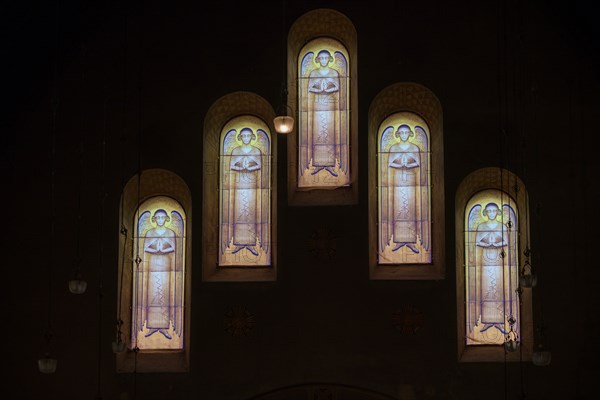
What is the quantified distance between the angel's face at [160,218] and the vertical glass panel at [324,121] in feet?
7.77

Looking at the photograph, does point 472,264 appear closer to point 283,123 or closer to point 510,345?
point 510,345

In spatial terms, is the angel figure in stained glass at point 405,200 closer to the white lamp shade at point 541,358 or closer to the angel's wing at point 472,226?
Answer: the angel's wing at point 472,226

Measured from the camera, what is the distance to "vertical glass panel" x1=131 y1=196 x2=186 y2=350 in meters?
18.4

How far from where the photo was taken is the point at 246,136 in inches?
744

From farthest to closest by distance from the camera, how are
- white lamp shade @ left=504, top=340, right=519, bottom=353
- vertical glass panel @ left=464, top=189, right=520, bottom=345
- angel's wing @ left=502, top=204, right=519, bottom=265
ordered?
1. angel's wing @ left=502, top=204, right=519, bottom=265
2. vertical glass panel @ left=464, top=189, right=520, bottom=345
3. white lamp shade @ left=504, top=340, right=519, bottom=353

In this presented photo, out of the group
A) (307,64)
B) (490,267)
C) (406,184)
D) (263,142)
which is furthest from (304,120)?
(490,267)

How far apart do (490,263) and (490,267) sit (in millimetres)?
66

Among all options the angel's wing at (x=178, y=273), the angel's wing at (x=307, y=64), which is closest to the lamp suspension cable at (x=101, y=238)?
the angel's wing at (x=178, y=273)

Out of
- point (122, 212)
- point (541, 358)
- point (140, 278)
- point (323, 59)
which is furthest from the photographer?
point (323, 59)

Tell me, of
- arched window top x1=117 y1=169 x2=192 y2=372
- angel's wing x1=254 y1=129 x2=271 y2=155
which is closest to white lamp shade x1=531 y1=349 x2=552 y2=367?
arched window top x1=117 y1=169 x2=192 y2=372

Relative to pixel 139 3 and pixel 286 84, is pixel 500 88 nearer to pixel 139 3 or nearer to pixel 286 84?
pixel 286 84

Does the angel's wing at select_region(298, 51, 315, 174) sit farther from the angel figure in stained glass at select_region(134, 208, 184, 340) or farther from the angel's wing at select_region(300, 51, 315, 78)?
the angel figure in stained glass at select_region(134, 208, 184, 340)

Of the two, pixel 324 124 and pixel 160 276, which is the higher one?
pixel 324 124

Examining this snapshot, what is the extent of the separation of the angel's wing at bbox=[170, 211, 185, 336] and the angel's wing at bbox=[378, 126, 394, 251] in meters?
3.34
